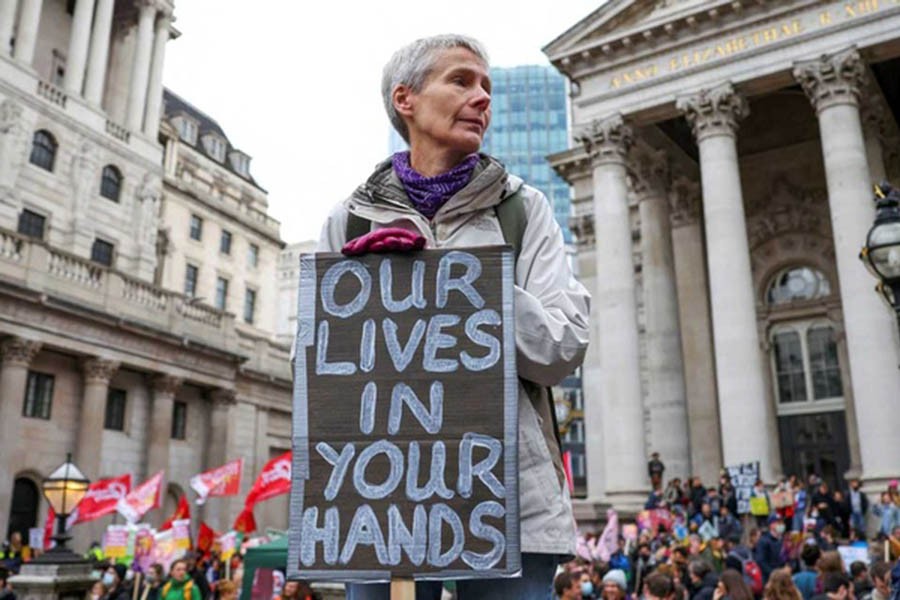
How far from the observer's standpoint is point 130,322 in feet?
101

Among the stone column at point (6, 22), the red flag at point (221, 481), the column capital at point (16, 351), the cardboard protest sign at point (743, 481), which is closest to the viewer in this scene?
the cardboard protest sign at point (743, 481)

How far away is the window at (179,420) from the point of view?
3519 cm

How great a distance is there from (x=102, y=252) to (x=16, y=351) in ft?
36.3

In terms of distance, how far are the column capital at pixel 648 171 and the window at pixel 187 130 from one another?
31471mm

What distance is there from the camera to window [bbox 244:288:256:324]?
166ft

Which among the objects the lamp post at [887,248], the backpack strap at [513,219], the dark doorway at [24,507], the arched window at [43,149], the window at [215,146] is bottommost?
the dark doorway at [24,507]

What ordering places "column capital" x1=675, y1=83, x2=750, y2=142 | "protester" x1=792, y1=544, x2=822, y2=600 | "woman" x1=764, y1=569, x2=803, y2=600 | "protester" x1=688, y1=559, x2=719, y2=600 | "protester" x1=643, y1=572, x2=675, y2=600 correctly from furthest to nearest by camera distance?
1. "column capital" x1=675, y1=83, x2=750, y2=142
2. "protester" x1=792, y1=544, x2=822, y2=600
3. "protester" x1=688, y1=559, x2=719, y2=600
4. "protester" x1=643, y1=572, x2=675, y2=600
5. "woman" x1=764, y1=569, x2=803, y2=600

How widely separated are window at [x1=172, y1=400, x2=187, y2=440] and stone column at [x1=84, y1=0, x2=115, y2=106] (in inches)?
569

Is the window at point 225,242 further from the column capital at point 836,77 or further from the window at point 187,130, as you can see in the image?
the column capital at point 836,77

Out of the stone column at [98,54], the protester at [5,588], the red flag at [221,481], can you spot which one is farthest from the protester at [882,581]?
the stone column at [98,54]

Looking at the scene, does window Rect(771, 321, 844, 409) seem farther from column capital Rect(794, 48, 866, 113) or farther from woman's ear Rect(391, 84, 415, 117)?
woman's ear Rect(391, 84, 415, 117)

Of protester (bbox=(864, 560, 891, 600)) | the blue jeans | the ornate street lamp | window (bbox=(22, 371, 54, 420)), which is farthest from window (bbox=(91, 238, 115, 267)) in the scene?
the blue jeans

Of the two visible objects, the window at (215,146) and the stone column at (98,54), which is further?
the window at (215,146)

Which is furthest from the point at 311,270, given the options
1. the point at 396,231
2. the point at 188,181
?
the point at 188,181
